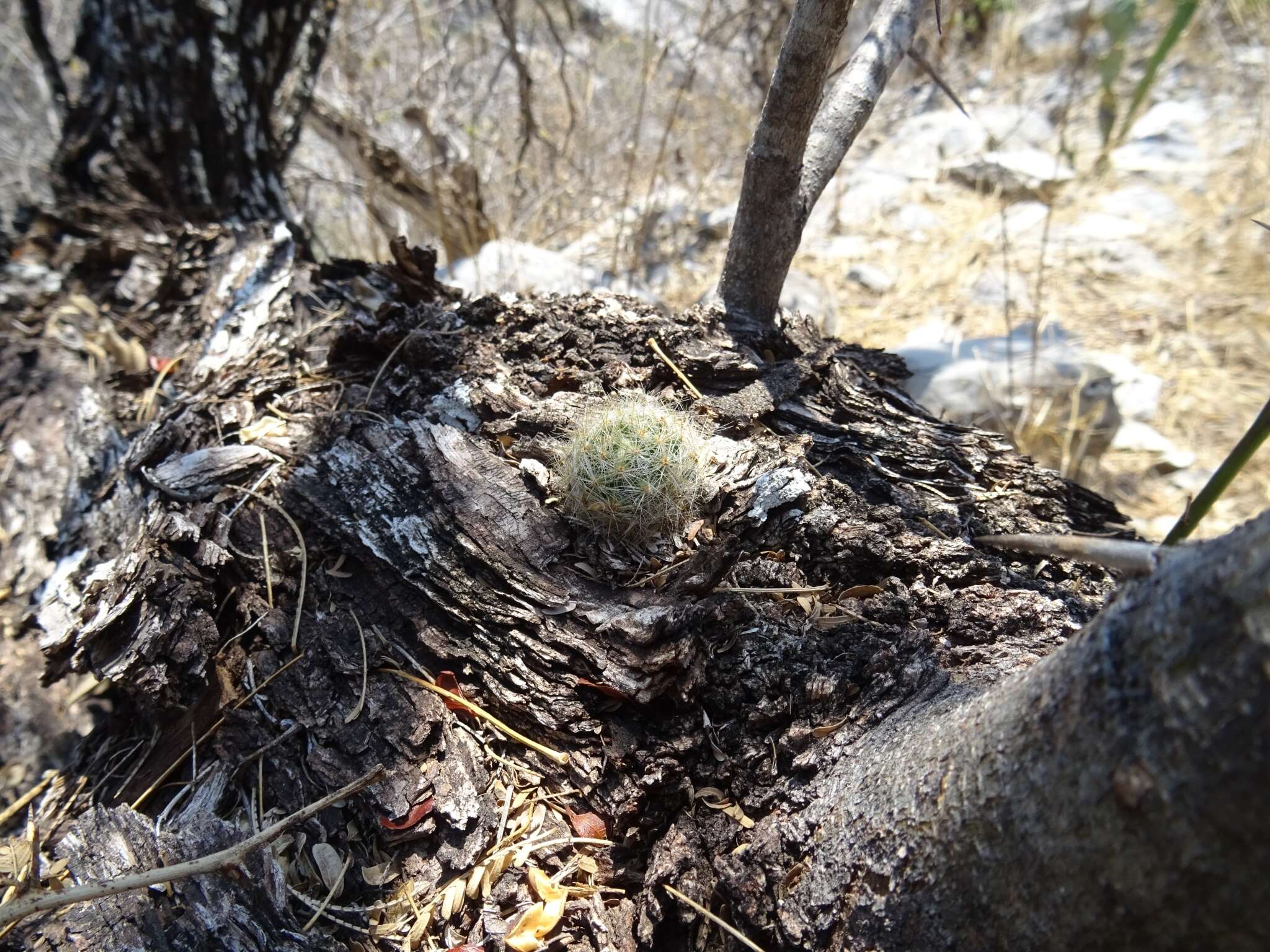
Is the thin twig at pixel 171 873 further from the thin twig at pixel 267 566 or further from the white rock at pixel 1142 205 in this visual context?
the white rock at pixel 1142 205

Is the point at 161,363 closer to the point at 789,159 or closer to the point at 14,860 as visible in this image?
the point at 14,860

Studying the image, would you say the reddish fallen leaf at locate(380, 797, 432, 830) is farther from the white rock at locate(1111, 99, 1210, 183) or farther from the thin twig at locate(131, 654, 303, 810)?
the white rock at locate(1111, 99, 1210, 183)

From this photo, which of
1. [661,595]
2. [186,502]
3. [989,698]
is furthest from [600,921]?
[186,502]

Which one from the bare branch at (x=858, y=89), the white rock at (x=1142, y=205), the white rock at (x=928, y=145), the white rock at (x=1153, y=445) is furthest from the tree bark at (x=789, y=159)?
the white rock at (x=928, y=145)

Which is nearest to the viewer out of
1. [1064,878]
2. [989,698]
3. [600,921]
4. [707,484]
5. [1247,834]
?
[1247,834]

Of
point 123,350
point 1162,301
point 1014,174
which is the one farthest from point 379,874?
point 1014,174

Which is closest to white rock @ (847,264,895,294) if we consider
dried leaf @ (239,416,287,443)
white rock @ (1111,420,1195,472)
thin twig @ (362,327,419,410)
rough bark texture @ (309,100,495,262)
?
white rock @ (1111,420,1195,472)

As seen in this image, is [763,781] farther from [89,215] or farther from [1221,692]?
[89,215]

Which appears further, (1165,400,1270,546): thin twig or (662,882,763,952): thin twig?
(662,882,763,952): thin twig
